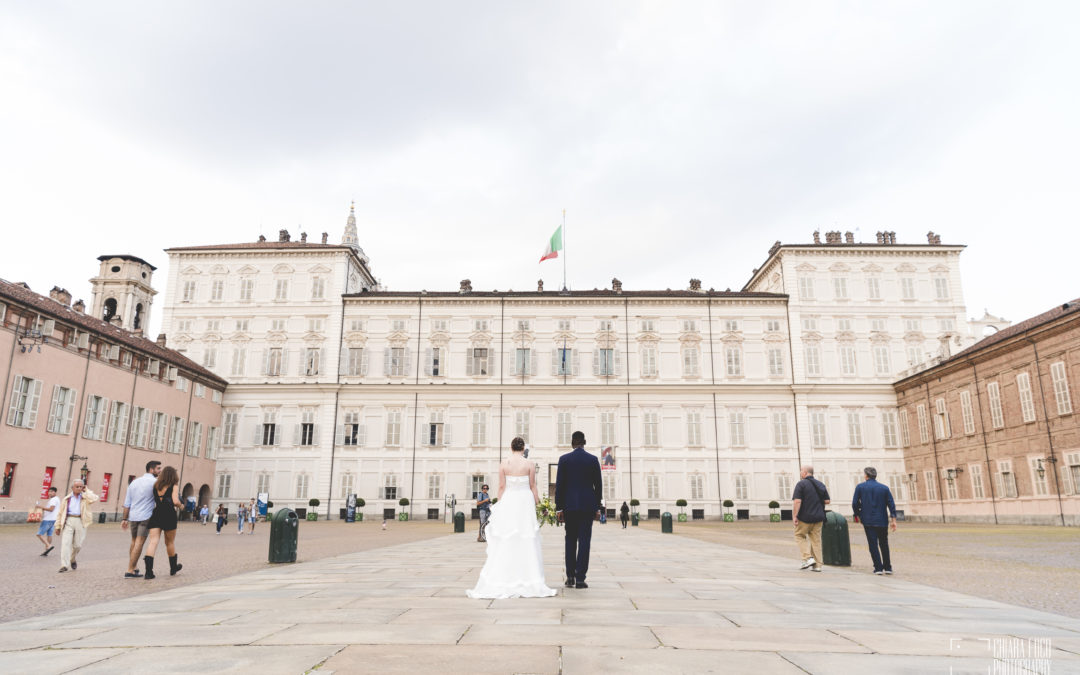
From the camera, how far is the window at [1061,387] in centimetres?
2852

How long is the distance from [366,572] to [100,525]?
1079 inches

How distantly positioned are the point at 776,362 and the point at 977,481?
44.6 feet

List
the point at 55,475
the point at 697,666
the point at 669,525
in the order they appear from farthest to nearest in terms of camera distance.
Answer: the point at 55,475 → the point at 669,525 → the point at 697,666

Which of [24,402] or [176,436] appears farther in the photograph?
[176,436]

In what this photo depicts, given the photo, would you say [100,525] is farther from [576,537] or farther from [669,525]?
[576,537]

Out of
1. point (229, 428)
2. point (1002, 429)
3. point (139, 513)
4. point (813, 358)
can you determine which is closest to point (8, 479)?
point (229, 428)

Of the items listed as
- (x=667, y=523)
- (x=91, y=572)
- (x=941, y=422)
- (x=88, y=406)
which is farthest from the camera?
(x=941, y=422)

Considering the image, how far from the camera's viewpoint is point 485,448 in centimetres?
4341

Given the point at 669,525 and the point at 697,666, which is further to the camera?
the point at 669,525

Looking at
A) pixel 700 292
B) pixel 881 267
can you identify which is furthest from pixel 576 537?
pixel 881 267

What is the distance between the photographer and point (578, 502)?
816 cm

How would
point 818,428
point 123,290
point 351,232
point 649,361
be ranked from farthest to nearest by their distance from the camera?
1. point 351,232
2. point 123,290
3. point 649,361
4. point 818,428

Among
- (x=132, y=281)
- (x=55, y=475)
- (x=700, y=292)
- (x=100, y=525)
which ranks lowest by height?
(x=100, y=525)

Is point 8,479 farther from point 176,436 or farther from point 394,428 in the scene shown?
point 394,428
